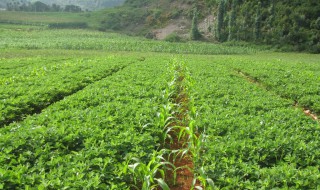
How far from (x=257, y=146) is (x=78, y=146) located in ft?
14.7

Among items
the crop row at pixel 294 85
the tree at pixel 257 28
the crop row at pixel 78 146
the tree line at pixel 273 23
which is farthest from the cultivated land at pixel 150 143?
the tree at pixel 257 28

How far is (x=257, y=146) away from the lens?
670 centimetres

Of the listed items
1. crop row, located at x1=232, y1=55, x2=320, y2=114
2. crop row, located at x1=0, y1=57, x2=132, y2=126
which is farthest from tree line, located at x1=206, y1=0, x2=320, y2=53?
crop row, located at x1=0, y1=57, x2=132, y2=126

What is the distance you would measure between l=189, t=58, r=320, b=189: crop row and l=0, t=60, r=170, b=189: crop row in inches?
65.8

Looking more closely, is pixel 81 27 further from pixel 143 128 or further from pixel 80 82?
pixel 143 128

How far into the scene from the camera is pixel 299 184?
5281mm

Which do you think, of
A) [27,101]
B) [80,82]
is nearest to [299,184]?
[27,101]

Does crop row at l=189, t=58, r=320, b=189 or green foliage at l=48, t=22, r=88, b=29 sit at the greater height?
green foliage at l=48, t=22, r=88, b=29

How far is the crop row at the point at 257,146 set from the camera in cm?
547

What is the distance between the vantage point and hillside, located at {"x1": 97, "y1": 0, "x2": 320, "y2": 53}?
64.6 m

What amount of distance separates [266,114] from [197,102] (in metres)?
2.57

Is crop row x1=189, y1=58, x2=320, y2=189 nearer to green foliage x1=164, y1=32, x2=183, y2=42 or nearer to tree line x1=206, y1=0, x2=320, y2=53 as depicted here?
tree line x1=206, y1=0, x2=320, y2=53

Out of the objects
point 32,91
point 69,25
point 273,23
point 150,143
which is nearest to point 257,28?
point 273,23

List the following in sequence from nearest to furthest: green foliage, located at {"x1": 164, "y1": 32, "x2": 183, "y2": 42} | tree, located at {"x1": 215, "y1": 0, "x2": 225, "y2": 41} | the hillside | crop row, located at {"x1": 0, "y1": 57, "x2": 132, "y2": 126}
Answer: crop row, located at {"x1": 0, "y1": 57, "x2": 132, "y2": 126}
the hillside
tree, located at {"x1": 215, "y1": 0, "x2": 225, "y2": 41}
green foliage, located at {"x1": 164, "y1": 32, "x2": 183, "y2": 42}
